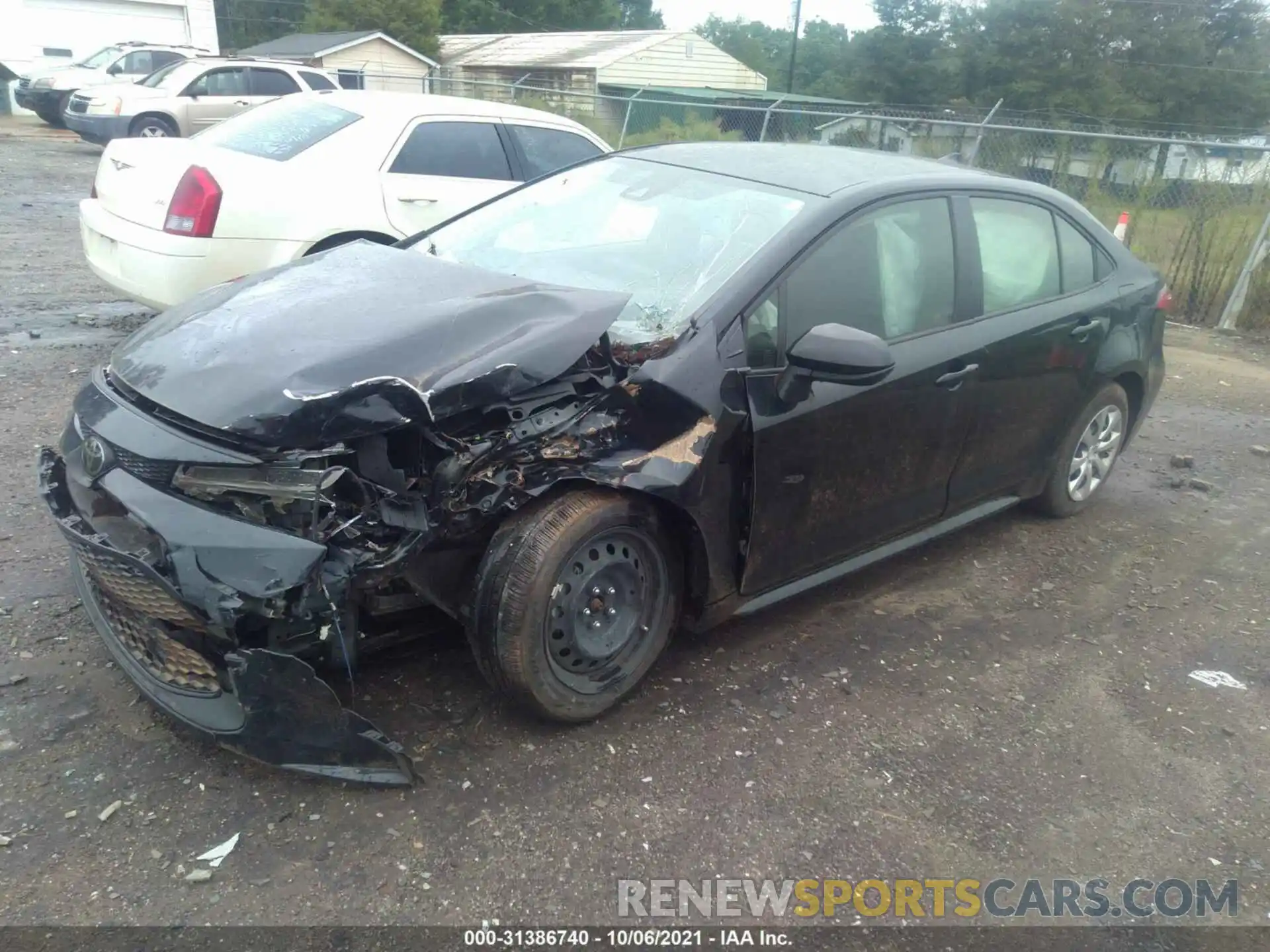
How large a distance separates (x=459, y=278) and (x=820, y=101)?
3089 cm

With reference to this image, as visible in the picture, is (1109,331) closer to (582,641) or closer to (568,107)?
(582,641)

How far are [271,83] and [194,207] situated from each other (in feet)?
43.7

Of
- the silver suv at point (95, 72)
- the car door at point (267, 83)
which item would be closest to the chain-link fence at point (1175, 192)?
the car door at point (267, 83)

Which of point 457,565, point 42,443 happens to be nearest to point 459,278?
point 457,565

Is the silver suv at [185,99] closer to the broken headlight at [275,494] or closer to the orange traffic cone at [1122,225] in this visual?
the orange traffic cone at [1122,225]

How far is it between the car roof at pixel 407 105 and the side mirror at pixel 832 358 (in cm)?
437

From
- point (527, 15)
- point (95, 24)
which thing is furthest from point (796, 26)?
point (95, 24)

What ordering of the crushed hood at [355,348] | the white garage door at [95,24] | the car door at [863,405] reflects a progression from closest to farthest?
the crushed hood at [355,348]
the car door at [863,405]
the white garage door at [95,24]

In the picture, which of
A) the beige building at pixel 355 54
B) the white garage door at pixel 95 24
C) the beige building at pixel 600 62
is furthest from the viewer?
the beige building at pixel 600 62

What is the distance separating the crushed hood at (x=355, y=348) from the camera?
263 cm

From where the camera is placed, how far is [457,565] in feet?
9.66

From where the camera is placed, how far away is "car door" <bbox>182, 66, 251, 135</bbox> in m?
16.6

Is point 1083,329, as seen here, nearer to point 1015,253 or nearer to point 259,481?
point 1015,253

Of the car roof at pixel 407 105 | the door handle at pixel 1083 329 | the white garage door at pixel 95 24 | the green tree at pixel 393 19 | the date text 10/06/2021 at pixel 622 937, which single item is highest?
the green tree at pixel 393 19
